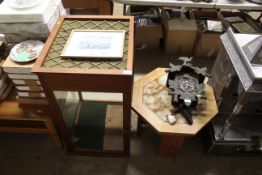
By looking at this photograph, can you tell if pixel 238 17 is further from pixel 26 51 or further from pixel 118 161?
pixel 26 51

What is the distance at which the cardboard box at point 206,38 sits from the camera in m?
2.21

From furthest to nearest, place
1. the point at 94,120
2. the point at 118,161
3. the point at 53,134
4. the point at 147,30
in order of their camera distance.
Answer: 1. the point at 147,30
2. the point at 94,120
3. the point at 118,161
4. the point at 53,134

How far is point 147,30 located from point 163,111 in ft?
3.68

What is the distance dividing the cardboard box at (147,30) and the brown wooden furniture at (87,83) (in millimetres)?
854

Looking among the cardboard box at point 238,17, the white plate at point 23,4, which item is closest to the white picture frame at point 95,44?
the white plate at point 23,4

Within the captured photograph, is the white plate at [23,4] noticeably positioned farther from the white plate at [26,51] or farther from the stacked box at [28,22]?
the white plate at [26,51]

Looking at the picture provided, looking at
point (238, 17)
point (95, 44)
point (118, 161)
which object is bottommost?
point (118, 161)

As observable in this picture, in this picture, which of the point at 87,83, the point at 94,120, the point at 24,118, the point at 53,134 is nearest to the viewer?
the point at 87,83

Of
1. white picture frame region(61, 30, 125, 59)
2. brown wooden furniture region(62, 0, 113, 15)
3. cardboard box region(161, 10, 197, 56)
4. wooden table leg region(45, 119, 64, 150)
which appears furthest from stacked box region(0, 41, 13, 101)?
cardboard box region(161, 10, 197, 56)

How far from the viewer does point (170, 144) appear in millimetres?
1495

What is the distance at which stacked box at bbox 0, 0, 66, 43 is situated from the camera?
1232 millimetres

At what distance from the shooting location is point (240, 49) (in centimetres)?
122

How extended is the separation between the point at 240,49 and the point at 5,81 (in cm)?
143

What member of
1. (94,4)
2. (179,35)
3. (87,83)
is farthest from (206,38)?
(87,83)
